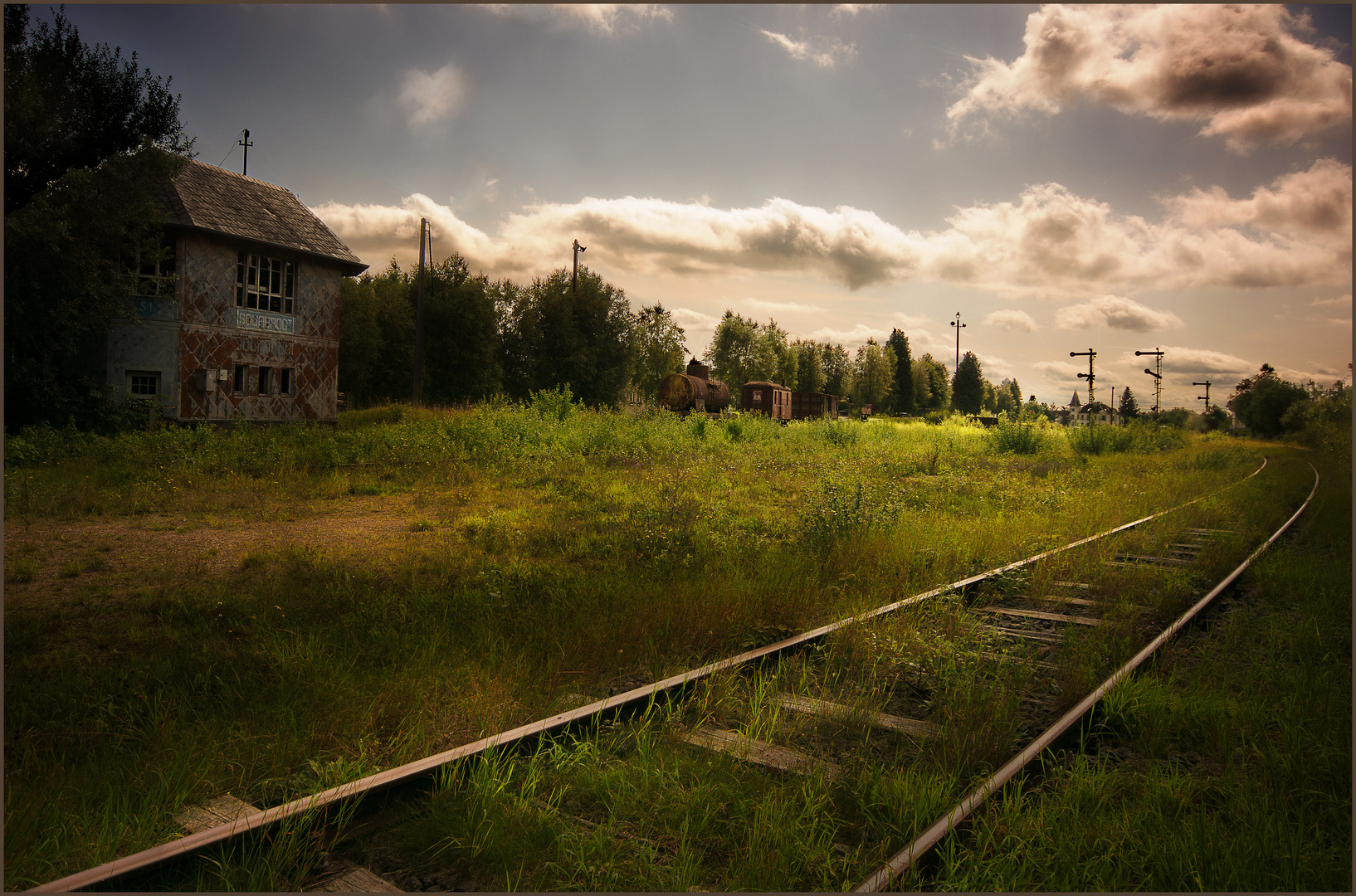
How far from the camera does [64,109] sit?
14945 mm

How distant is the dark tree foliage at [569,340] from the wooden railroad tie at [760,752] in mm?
37144

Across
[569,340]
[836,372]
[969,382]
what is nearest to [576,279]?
[569,340]

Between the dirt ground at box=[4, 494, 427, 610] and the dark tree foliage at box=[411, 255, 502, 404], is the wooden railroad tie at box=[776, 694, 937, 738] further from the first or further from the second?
the dark tree foliage at box=[411, 255, 502, 404]

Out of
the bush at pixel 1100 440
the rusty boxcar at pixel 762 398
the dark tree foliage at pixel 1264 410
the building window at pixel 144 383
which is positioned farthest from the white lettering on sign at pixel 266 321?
the dark tree foliage at pixel 1264 410

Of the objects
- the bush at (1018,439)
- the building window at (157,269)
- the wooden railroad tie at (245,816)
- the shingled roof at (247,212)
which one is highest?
the shingled roof at (247,212)

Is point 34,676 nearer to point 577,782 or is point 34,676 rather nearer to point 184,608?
point 184,608

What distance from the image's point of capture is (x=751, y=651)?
4242 millimetres

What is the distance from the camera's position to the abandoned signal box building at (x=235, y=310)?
18703 mm

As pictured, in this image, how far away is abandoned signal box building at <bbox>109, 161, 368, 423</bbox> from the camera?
1870 centimetres

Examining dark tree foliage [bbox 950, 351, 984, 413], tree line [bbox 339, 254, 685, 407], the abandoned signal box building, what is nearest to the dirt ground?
the abandoned signal box building

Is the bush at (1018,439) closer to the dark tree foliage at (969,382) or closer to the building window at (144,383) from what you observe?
the building window at (144,383)

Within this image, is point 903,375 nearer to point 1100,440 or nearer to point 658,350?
point 658,350

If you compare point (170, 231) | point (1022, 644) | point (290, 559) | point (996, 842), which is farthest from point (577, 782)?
point (170, 231)

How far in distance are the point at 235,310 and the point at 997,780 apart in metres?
23.6
